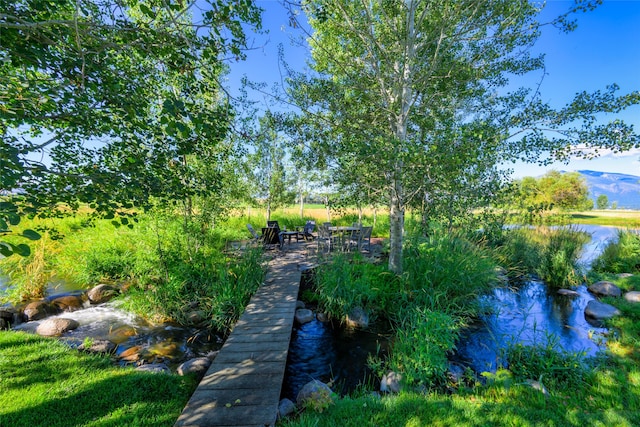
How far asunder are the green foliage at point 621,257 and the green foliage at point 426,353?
9.43 meters

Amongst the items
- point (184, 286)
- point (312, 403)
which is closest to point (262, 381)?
point (312, 403)

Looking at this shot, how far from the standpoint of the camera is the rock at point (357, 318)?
229 inches

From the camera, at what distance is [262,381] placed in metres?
3.46

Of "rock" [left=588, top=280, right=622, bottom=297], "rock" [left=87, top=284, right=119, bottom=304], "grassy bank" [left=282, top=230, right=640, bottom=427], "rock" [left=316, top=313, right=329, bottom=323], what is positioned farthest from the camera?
"rock" [left=588, top=280, right=622, bottom=297]

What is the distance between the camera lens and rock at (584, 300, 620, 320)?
5938 millimetres

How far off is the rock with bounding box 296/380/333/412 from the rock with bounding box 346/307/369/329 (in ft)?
7.89

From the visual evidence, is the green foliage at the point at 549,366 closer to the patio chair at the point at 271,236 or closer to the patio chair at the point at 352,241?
the patio chair at the point at 352,241

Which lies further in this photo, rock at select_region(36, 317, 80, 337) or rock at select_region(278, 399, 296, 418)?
rock at select_region(36, 317, 80, 337)

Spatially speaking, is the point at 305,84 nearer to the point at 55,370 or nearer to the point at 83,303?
the point at 55,370

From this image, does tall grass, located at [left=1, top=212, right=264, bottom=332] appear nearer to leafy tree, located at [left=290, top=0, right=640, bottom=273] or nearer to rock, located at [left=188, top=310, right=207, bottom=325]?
rock, located at [left=188, top=310, right=207, bottom=325]

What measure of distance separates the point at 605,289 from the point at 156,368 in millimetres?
10789

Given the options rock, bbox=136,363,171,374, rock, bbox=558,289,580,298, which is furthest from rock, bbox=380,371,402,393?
rock, bbox=558,289,580,298

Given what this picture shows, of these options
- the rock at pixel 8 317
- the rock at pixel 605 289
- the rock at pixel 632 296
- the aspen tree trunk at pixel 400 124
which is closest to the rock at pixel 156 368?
the rock at pixel 8 317

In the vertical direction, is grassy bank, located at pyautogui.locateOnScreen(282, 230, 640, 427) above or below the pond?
above
